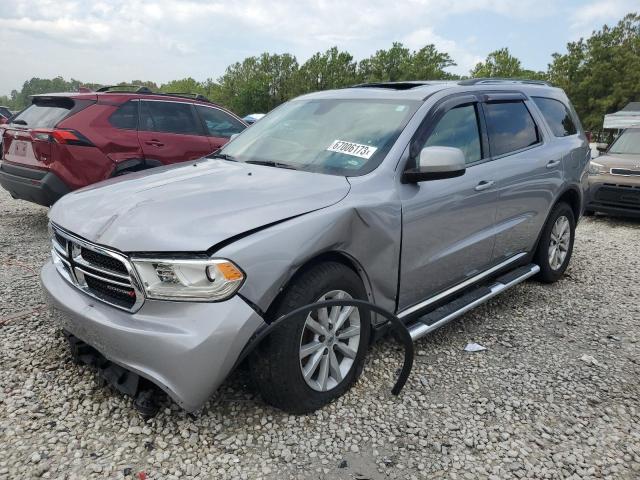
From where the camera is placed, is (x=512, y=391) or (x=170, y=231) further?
(x=512, y=391)

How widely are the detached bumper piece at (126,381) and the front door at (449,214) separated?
1502 mm

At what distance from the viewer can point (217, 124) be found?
22.8ft

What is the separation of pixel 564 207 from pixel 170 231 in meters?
3.94

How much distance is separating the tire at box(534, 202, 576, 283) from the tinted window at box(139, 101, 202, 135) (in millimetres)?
4508

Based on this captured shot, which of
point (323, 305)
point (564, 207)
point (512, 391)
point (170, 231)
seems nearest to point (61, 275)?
point (170, 231)

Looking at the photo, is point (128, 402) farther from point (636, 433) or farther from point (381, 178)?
point (636, 433)

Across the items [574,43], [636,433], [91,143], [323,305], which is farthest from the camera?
[574,43]

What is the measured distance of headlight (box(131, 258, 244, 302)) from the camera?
6.86 ft

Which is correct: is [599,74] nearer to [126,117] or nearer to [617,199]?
[617,199]

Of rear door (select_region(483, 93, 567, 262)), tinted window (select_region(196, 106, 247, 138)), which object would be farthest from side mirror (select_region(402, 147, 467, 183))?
tinted window (select_region(196, 106, 247, 138))

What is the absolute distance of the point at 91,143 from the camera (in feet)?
17.8

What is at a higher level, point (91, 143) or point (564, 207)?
point (91, 143)

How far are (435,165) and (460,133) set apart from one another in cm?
77

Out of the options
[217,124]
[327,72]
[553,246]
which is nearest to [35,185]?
[217,124]
